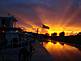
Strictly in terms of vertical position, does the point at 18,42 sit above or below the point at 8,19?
below

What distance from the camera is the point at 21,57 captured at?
2664 cm

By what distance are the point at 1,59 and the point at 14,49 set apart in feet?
8.39

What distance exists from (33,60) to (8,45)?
3.92 meters

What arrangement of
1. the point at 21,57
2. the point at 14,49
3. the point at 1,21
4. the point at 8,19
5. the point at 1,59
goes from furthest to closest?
the point at 8,19
the point at 1,21
the point at 14,49
the point at 1,59
the point at 21,57

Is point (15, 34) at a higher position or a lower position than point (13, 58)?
higher

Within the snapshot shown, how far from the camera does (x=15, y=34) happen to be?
33281mm

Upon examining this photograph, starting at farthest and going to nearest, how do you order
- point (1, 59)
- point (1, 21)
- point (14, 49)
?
point (1, 21)
point (14, 49)
point (1, 59)

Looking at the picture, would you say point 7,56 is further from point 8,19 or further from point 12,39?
point 8,19

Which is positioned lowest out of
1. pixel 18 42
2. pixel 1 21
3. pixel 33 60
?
pixel 33 60

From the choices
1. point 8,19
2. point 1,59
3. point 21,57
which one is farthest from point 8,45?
point 8,19

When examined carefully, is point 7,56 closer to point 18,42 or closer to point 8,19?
point 18,42

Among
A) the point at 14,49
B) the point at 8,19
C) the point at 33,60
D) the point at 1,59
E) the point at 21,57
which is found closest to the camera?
the point at 21,57

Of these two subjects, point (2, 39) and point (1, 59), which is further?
point (2, 39)

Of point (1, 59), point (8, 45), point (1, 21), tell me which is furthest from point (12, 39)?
point (1, 21)
